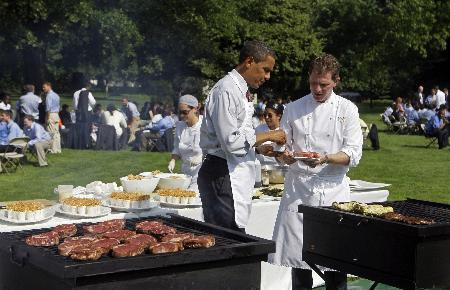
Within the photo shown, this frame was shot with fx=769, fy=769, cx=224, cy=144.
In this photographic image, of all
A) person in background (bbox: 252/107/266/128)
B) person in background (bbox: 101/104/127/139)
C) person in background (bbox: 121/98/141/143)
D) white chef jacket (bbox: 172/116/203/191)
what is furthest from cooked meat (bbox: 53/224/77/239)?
person in background (bbox: 121/98/141/143)

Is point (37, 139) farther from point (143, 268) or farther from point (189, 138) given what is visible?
point (143, 268)

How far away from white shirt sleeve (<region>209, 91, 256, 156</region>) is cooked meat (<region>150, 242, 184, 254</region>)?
39.5 inches

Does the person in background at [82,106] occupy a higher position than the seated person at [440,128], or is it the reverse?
the person in background at [82,106]

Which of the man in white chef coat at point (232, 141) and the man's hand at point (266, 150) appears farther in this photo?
the man's hand at point (266, 150)

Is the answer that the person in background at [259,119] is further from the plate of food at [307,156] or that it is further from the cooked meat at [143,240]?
the cooked meat at [143,240]

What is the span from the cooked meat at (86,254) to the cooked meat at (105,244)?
0.08 metres

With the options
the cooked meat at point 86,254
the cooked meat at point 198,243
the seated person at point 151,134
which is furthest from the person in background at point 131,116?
the cooked meat at point 86,254

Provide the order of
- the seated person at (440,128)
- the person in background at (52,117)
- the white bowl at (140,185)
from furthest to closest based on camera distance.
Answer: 1. the seated person at (440,128)
2. the person in background at (52,117)
3. the white bowl at (140,185)

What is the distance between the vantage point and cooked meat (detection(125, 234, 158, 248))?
3617 mm

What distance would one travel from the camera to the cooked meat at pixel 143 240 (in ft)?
11.9

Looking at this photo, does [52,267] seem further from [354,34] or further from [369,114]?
[354,34]

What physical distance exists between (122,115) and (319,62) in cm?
1481

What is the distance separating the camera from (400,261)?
423 cm

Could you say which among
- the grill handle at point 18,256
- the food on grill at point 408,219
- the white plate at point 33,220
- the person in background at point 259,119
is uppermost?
the person in background at point 259,119
